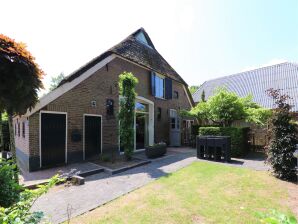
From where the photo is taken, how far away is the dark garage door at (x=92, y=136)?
374 inches

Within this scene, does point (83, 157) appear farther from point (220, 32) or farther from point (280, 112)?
point (220, 32)

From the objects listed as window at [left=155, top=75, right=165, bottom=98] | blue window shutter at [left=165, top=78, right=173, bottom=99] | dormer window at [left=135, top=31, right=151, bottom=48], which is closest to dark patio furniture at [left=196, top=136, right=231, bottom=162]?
window at [left=155, top=75, right=165, bottom=98]

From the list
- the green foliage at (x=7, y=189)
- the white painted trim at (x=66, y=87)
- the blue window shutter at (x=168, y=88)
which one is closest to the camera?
the green foliage at (x=7, y=189)

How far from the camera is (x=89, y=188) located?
19.2 ft

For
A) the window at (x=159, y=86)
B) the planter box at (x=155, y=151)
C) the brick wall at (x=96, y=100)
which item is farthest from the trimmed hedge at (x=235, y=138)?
the window at (x=159, y=86)

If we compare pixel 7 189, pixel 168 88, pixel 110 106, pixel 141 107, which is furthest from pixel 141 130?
pixel 7 189

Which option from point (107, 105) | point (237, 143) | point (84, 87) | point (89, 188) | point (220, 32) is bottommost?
point (89, 188)

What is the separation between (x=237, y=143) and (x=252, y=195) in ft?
18.7

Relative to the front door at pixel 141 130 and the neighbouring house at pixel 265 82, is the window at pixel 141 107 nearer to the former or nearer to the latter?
the front door at pixel 141 130

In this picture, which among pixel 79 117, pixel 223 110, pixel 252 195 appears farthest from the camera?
pixel 223 110

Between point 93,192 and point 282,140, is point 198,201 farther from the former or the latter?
point 282,140

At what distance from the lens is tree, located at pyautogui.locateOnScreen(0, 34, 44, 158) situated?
360cm

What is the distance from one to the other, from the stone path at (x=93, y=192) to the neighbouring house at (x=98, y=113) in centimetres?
250

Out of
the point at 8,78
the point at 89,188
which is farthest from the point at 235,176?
the point at 8,78
